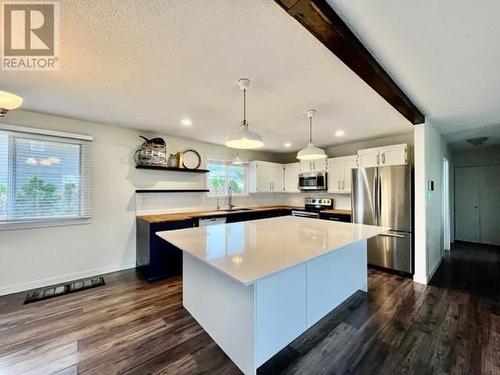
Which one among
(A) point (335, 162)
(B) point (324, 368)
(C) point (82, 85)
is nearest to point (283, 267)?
(B) point (324, 368)

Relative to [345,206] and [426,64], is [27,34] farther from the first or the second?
[345,206]

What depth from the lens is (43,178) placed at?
10.00ft

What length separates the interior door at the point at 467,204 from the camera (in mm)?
5395

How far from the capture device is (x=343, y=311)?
2471 mm

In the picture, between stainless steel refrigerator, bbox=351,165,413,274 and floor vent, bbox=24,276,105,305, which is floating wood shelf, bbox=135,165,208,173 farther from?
stainless steel refrigerator, bbox=351,165,413,274

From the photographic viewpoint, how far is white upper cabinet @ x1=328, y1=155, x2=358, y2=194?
14.7 ft

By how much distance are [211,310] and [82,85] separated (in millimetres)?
2485

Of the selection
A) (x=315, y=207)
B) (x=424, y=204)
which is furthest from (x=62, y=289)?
(x=424, y=204)

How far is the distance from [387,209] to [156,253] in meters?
3.71

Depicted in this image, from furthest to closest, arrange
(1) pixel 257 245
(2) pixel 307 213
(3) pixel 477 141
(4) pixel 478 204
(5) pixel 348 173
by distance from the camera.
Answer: (4) pixel 478 204 < (2) pixel 307 213 < (3) pixel 477 141 < (5) pixel 348 173 < (1) pixel 257 245

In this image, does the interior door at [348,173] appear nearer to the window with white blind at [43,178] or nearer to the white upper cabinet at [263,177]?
the white upper cabinet at [263,177]

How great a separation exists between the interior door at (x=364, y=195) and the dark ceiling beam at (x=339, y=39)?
1.87 metres

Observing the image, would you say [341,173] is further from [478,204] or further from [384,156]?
[478,204]

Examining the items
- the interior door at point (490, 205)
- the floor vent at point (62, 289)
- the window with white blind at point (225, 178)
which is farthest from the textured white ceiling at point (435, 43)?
the floor vent at point (62, 289)
